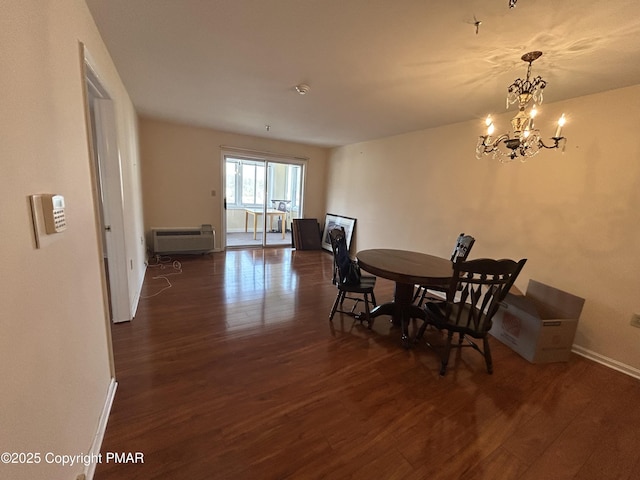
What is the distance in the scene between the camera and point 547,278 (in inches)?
107

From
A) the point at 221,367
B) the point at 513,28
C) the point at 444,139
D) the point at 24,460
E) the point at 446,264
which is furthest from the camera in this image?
the point at 444,139

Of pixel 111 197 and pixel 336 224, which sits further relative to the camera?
pixel 336 224

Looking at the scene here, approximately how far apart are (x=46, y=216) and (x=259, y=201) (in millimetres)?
6873

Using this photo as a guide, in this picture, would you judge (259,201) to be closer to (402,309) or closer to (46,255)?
(402,309)

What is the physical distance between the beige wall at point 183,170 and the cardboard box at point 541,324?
497 cm

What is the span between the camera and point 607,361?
2.37 metres

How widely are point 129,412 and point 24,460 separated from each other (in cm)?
101

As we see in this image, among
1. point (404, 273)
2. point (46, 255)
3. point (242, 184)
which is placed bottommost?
point (404, 273)

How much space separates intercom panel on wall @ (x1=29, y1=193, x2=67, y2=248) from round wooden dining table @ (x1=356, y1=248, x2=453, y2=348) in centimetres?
205

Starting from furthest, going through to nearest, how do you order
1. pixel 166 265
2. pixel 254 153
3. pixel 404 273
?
pixel 254 153 → pixel 166 265 → pixel 404 273

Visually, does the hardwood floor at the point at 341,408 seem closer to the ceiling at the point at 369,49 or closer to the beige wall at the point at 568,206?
the beige wall at the point at 568,206

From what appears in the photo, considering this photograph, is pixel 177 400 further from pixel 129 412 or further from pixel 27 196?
pixel 27 196

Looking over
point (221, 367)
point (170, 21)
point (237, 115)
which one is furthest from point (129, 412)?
point (237, 115)

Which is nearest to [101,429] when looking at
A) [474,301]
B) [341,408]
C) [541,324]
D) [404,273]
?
[341,408]
